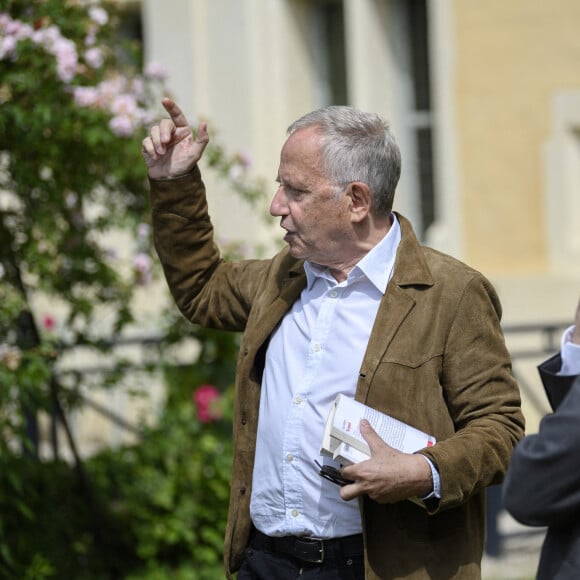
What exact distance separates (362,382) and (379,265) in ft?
1.07

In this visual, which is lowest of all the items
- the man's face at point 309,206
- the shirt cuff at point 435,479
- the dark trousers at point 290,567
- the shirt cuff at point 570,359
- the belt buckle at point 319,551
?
the dark trousers at point 290,567

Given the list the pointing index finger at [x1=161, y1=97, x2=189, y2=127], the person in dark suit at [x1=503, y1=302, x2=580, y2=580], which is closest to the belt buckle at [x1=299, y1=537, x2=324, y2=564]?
the person in dark suit at [x1=503, y1=302, x2=580, y2=580]

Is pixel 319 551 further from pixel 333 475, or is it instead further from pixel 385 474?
pixel 385 474

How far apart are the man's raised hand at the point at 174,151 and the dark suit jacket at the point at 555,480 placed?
1.36m

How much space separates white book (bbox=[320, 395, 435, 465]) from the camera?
267 centimetres

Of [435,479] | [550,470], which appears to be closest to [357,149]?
[435,479]

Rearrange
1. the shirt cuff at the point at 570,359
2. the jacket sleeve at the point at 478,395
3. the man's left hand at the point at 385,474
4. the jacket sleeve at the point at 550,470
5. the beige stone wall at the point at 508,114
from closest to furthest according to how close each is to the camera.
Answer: the jacket sleeve at the point at 550,470, the shirt cuff at the point at 570,359, the man's left hand at the point at 385,474, the jacket sleeve at the point at 478,395, the beige stone wall at the point at 508,114

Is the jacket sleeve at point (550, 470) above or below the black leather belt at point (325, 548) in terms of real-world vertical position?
above

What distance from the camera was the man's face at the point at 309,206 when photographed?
2.97m

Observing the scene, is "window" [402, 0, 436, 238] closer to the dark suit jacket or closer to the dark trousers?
the dark trousers

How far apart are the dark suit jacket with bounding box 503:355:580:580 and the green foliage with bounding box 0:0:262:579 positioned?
2.63m

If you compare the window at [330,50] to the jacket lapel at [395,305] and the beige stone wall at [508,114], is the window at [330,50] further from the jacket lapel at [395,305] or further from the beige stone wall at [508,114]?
the jacket lapel at [395,305]

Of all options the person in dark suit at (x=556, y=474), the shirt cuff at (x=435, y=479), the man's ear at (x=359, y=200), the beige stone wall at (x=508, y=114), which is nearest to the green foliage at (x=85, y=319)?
the beige stone wall at (x=508, y=114)

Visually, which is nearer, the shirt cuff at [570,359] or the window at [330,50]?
the shirt cuff at [570,359]
